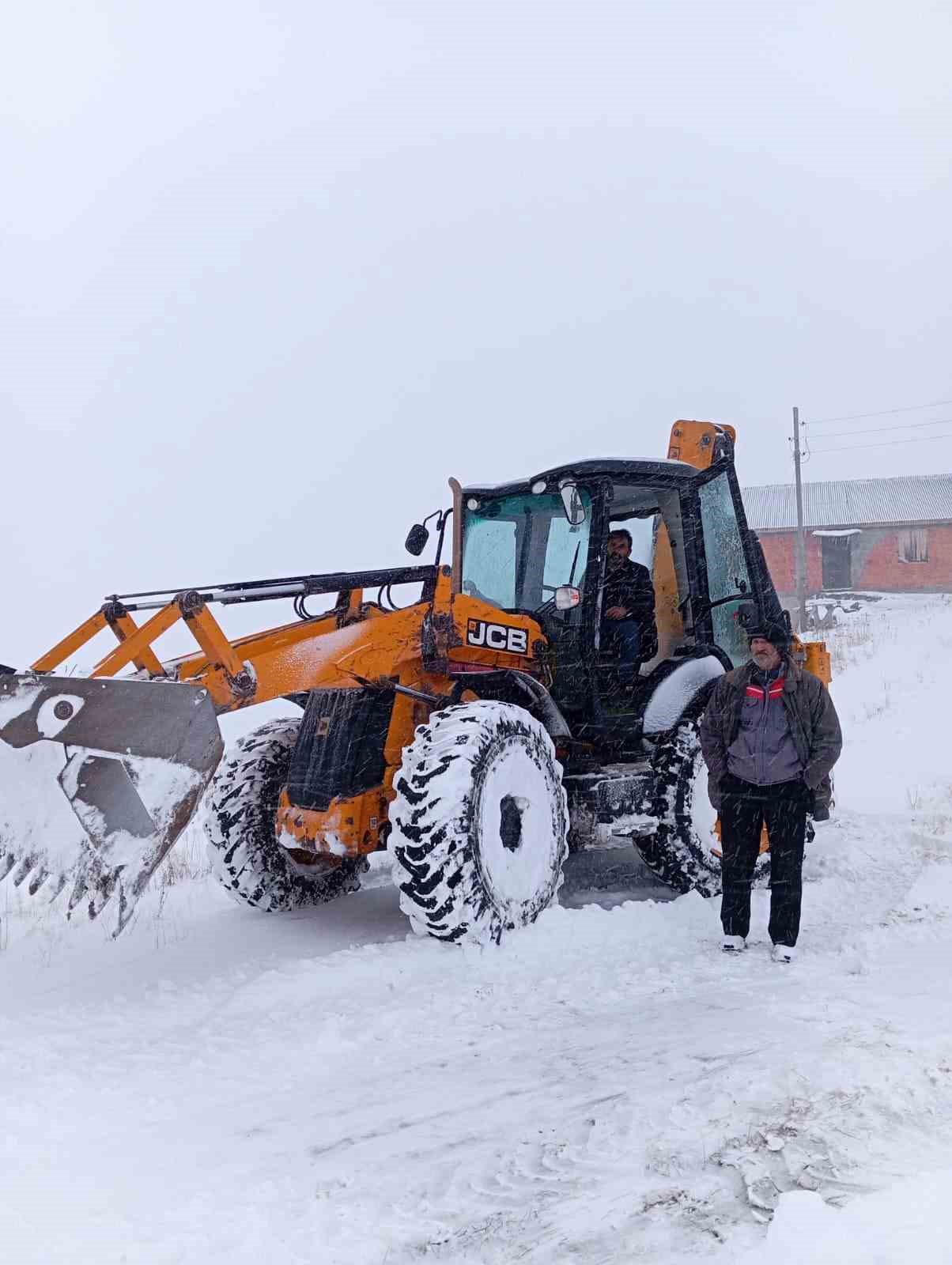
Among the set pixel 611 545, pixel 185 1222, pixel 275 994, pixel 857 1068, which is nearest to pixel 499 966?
pixel 275 994

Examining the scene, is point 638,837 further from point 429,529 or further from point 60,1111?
point 60,1111

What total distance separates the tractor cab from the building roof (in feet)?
114

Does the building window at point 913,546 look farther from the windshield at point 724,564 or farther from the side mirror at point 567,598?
the side mirror at point 567,598

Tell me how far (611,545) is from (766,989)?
120 inches

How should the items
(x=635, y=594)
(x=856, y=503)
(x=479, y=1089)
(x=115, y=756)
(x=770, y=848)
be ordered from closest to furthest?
(x=479, y=1089) → (x=115, y=756) → (x=770, y=848) → (x=635, y=594) → (x=856, y=503)

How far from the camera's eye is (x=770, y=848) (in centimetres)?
531

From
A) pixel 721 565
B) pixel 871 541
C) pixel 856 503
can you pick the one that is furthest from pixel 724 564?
pixel 856 503

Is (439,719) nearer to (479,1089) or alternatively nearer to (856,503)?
(479,1089)

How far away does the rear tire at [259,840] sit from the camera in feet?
19.5

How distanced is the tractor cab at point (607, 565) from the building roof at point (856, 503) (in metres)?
34.7

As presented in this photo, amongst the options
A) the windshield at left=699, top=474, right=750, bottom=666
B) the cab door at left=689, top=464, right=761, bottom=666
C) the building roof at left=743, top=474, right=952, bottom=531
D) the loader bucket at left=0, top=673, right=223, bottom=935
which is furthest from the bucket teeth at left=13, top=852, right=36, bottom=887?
the building roof at left=743, top=474, right=952, bottom=531

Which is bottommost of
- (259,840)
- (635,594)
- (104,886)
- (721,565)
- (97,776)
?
(259,840)

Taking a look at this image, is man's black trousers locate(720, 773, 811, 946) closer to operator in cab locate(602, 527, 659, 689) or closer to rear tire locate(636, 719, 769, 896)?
rear tire locate(636, 719, 769, 896)

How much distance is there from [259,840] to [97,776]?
176 centimetres
